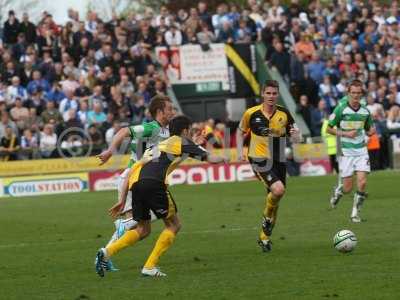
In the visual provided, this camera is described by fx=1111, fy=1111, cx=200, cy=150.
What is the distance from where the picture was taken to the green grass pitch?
11.2 m

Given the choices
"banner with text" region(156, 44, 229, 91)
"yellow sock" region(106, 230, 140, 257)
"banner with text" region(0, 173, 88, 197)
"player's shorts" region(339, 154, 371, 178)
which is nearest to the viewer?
"yellow sock" region(106, 230, 140, 257)

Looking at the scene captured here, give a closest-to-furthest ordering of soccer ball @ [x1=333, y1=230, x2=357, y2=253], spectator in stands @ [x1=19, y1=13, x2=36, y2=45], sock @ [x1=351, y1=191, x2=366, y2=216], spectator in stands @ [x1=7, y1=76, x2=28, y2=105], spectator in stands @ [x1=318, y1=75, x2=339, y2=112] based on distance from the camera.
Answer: soccer ball @ [x1=333, y1=230, x2=357, y2=253], sock @ [x1=351, y1=191, x2=366, y2=216], spectator in stands @ [x1=7, y1=76, x2=28, y2=105], spectator in stands @ [x1=19, y1=13, x2=36, y2=45], spectator in stands @ [x1=318, y1=75, x2=339, y2=112]

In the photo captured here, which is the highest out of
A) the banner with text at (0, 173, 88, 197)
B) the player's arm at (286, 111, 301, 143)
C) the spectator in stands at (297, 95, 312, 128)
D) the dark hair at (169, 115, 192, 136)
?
the dark hair at (169, 115, 192, 136)

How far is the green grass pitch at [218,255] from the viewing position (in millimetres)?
11227

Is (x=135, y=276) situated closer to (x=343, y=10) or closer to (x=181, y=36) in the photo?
(x=181, y=36)

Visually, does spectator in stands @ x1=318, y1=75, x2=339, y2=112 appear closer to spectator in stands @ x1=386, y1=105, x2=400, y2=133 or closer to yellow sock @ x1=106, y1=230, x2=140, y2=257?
spectator in stands @ x1=386, y1=105, x2=400, y2=133

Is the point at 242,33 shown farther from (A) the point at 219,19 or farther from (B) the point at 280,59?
(B) the point at 280,59

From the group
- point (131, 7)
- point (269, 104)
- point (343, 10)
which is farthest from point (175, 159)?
point (131, 7)

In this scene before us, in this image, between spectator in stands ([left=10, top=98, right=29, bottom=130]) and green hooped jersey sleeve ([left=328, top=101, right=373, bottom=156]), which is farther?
spectator in stands ([left=10, top=98, right=29, bottom=130])

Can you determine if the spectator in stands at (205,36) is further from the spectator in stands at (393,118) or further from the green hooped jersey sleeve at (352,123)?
the green hooped jersey sleeve at (352,123)

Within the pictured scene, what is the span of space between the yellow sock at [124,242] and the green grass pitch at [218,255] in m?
0.35

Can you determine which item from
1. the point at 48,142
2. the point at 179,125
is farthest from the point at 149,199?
the point at 48,142

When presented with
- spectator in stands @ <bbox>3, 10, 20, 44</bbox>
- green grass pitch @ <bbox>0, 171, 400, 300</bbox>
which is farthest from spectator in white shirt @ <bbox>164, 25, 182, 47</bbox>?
green grass pitch @ <bbox>0, 171, 400, 300</bbox>

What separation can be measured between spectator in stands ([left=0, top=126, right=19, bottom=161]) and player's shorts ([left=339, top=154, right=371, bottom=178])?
542 inches
